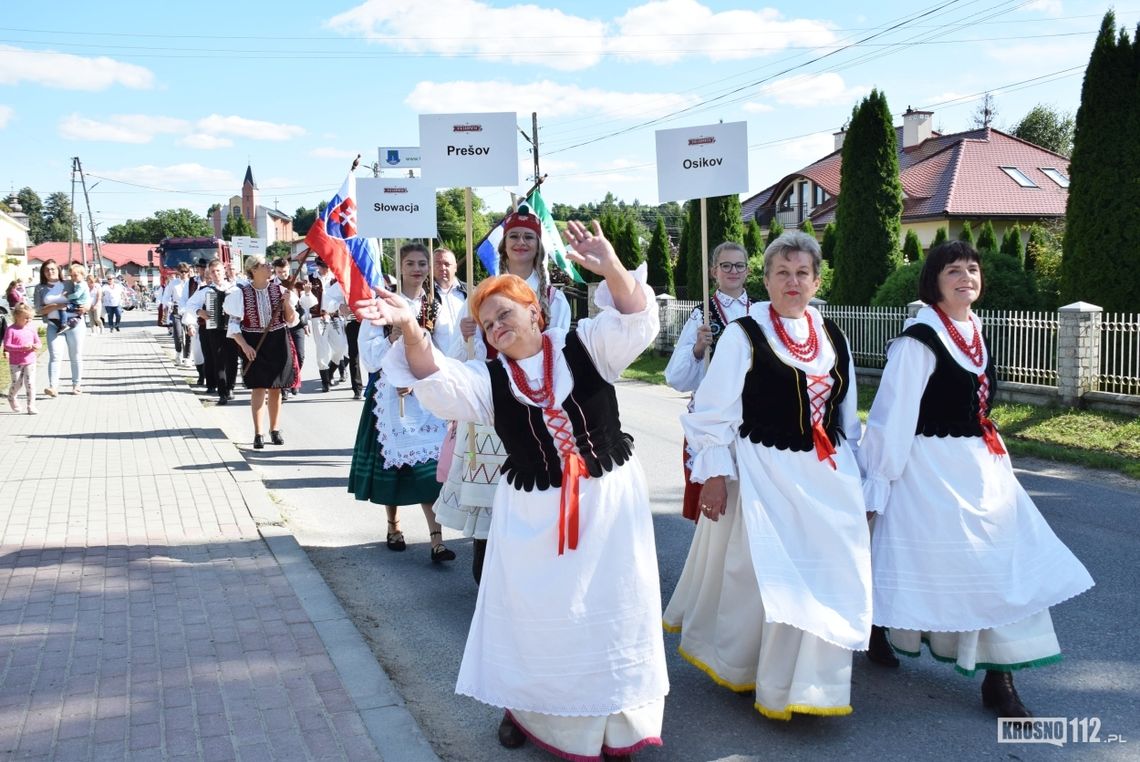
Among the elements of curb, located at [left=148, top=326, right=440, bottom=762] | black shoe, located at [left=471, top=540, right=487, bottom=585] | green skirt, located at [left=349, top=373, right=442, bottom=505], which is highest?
green skirt, located at [left=349, top=373, right=442, bottom=505]

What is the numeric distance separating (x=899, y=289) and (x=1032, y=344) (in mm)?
3667

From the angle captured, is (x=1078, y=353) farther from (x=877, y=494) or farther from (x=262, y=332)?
(x=877, y=494)

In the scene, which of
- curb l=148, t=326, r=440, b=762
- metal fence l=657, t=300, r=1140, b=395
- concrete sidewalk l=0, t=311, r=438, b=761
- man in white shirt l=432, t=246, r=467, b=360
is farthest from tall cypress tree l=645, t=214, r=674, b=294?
curb l=148, t=326, r=440, b=762

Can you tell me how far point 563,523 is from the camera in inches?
132

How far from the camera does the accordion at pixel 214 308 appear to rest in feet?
48.8

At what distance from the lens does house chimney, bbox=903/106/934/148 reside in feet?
158

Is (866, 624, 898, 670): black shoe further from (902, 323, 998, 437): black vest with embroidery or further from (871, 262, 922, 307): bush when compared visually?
(871, 262, 922, 307): bush

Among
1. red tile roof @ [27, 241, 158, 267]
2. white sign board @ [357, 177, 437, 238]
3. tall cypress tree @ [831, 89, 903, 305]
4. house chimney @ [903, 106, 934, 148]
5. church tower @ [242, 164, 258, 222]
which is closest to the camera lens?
white sign board @ [357, 177, 437, 238]

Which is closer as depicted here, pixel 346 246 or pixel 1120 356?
pixel 346 246

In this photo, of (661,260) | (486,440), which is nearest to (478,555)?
(486,440)

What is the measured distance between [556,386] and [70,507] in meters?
5.58

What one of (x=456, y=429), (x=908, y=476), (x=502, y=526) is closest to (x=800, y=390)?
(x=908, y=476)

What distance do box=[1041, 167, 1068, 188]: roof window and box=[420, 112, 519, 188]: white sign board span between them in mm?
40589

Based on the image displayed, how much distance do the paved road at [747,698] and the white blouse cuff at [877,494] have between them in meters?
0.84
